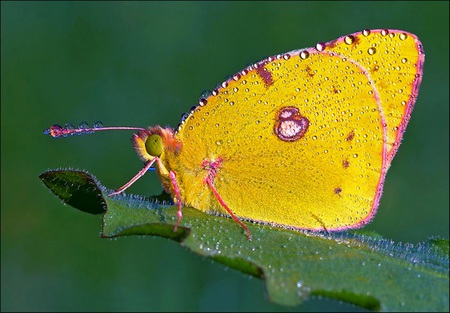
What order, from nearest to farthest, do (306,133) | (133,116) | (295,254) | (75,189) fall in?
1. (295,254)
2. (75,189)
3. (306,133)
4. (133,116)

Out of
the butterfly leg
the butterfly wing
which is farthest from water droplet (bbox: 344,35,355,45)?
the butterfly leg

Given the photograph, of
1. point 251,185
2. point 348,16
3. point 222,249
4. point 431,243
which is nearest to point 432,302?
point 222,249

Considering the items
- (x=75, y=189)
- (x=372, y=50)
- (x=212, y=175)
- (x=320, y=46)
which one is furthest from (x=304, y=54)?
(x=75, y=189)

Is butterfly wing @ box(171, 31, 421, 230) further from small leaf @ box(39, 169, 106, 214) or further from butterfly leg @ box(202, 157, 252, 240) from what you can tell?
small leaf @ box(39, 169, 106, 214)

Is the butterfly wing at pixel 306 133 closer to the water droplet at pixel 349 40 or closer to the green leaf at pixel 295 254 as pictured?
the water droplet at pixel 349 40

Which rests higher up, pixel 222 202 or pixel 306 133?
pixel 306 133

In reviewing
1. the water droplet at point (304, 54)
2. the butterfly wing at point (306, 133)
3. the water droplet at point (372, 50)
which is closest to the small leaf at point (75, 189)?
the butterfly wing at point (306, 133)

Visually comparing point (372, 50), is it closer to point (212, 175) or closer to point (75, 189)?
point (212, 175)
